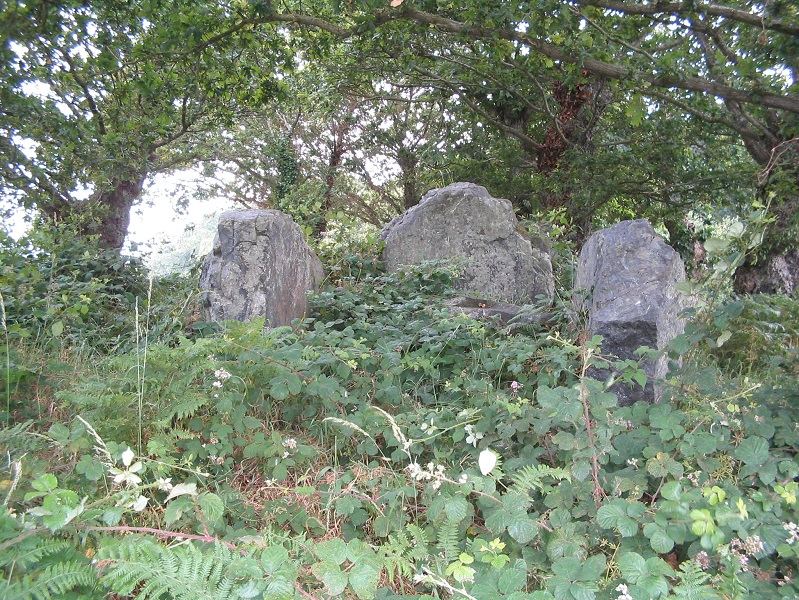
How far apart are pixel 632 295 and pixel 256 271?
10.3ft

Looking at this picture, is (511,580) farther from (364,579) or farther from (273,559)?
(273,559)

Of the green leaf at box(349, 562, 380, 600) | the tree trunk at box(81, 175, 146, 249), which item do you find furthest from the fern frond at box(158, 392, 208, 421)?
the tree trunk at box(81, 175, 146, 249)

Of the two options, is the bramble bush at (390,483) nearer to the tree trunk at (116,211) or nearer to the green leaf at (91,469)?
the green leaf at (91,469)

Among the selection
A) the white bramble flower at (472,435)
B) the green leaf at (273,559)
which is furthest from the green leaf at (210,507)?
the white bramble flower at (472,435)

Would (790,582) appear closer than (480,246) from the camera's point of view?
Yes

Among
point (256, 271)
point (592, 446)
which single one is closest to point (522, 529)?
point (592, 446)

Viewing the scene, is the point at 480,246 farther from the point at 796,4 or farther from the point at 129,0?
the point at 129,0

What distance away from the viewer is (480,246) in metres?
6.71

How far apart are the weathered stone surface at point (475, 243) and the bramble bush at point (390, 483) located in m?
2.97

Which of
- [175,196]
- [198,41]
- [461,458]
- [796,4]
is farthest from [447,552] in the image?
[175,196]

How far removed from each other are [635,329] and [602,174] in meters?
5.60

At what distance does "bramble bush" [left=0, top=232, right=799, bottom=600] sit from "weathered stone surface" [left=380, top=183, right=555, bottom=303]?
2.97 metres

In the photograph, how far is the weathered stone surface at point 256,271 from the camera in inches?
200

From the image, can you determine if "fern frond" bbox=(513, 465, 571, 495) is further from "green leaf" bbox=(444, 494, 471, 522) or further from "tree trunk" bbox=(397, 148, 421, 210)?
"tree trunk" bbox=(397, 148, 421, 210)
